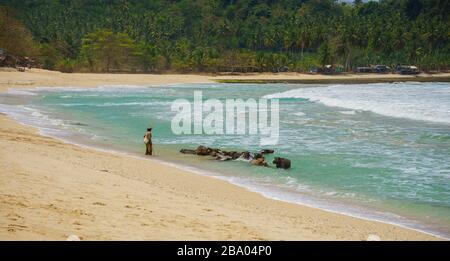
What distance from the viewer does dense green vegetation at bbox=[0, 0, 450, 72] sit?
331 ft

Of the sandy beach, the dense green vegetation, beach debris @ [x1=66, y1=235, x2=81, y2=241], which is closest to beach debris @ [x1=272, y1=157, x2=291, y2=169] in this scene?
the sandy beach

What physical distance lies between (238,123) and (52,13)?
127 meters

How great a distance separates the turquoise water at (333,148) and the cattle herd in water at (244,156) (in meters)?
0.31

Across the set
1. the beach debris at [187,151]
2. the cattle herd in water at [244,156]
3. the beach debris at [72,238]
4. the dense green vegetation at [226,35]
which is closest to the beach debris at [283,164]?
the cattle herd in water at [244,156]

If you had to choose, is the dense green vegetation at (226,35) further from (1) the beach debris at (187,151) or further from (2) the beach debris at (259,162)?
(2) the beach debris at (259,162)

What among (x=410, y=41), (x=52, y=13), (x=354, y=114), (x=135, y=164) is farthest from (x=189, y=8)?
(x=135, y=164)

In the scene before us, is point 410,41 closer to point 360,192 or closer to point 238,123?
point 238,123

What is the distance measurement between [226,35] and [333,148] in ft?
409

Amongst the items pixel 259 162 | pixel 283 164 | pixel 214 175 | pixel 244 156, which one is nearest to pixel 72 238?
pixel 214 175

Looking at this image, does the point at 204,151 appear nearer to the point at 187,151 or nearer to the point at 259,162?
the point at 187,151

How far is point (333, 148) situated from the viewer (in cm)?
1922

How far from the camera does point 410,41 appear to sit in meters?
130

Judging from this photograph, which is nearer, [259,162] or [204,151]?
[259,162]
